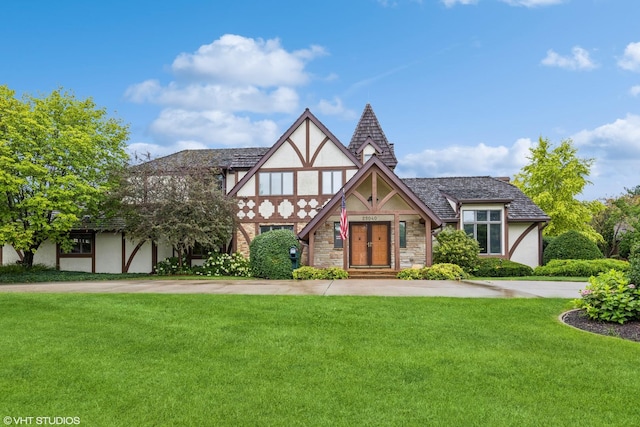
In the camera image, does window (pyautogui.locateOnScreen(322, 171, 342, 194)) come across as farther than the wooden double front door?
Yes

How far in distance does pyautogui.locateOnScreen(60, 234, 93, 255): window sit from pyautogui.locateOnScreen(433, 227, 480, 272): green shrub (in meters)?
17.9

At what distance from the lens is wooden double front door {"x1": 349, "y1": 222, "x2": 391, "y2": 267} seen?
19.8 meters

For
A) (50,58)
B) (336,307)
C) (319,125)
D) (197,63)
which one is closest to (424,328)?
(336,307)

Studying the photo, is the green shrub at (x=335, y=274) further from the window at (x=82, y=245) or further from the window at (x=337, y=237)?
→ the window at (x=82, y=245)

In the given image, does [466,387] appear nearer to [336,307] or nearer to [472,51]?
[336,307]

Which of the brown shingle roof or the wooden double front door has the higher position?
the brown shingle roof

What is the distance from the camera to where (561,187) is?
2911 centimetres

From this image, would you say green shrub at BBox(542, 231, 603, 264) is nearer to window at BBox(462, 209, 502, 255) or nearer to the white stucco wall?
the white stucco wall

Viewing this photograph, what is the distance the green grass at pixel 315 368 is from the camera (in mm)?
4074

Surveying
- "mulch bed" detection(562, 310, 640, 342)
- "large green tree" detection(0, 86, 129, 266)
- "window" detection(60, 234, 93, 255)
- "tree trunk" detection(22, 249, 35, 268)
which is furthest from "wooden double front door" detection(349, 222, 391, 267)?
"tree trunk" detection(22, 249, 35, 268)

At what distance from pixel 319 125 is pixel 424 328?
14.2 meters

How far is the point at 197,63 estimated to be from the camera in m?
14.8

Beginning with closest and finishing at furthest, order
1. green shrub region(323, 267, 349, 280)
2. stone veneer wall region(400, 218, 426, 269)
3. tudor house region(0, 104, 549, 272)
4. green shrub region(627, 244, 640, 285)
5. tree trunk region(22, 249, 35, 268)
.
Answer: green shrub region(627, 244, 640, 285), green shrub region(323, 267, 349, 280), tudor house region(0, 104, 549, 272), stone veneer wall region(400, 218, 426, 269), tree trunk region(22, 249, 35, 268)

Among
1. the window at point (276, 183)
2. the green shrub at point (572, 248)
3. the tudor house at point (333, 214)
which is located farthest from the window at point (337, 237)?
the green shrub at point (572, 248)
